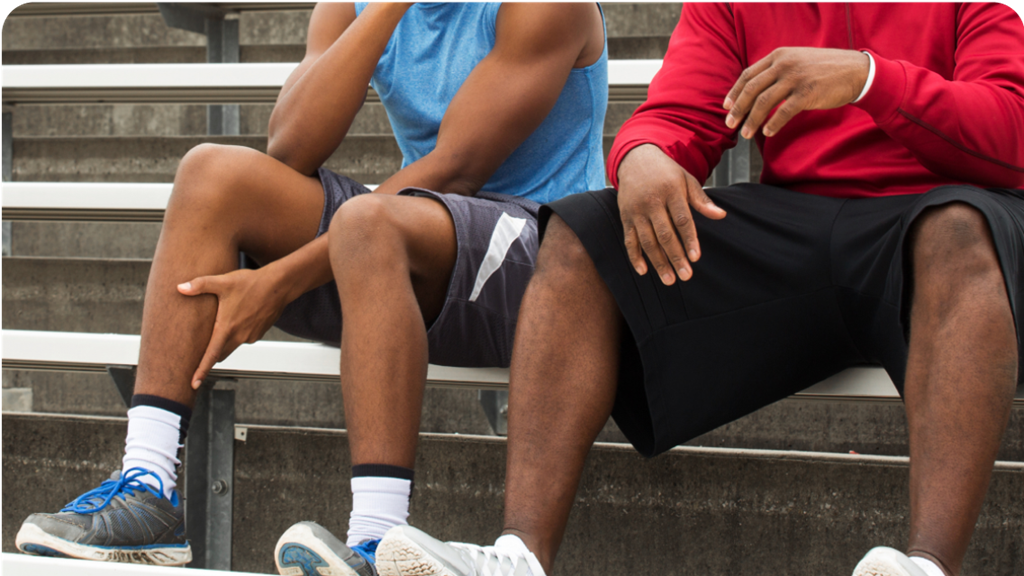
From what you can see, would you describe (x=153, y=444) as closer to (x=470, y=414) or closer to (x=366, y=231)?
(x=366, y=231)

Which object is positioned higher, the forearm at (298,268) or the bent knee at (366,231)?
the bent knee at (366,231)

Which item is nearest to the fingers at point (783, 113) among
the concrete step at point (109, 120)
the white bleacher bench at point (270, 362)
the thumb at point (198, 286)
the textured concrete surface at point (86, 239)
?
the white bleacher bench at point (270, 362)

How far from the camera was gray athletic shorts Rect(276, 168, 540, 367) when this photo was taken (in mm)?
680

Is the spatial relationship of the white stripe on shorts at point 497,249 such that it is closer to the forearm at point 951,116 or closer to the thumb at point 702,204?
the thumb at point 702,204

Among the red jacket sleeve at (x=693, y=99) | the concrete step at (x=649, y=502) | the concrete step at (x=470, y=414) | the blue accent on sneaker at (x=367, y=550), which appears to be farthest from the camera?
the concrete step at (x=470, y=414)

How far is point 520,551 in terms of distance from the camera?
543mm

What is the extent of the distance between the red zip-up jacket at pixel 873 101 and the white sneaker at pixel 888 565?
11.4 inches

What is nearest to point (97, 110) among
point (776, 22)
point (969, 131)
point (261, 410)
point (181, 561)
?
point (261, 410)

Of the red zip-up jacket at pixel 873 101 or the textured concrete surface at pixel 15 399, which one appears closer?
the red zip-up jacket at pixel 873 101

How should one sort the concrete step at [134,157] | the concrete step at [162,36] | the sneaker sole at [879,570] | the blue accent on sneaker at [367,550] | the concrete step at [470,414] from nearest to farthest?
the sneaker sole at [879,570]
the blue accent on sneaker at [367,550]
the concrete step at [470,414]
the concrete step at [134,157]
the concrete step at [162,36]

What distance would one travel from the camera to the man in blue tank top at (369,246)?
603mm

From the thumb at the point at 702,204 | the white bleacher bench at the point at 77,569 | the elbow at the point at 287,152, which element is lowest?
the white bleacher bench at the point at 77,569

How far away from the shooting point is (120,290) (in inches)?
44.3

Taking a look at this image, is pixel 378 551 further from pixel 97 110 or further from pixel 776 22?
pixel 97 110
